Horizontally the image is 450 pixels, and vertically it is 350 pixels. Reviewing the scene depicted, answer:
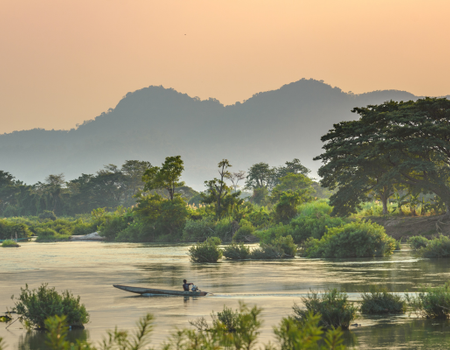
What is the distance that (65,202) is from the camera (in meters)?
152

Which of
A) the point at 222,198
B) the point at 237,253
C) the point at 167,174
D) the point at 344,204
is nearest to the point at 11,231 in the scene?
the point at 167,174

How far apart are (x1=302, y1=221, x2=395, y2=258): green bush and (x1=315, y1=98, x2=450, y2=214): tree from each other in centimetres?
624

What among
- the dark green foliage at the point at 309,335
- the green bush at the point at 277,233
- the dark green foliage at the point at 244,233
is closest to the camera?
the dark green foliage at the point at 309,335

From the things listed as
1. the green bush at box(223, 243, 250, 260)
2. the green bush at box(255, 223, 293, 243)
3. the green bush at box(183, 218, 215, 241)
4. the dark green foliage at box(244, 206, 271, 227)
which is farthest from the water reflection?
the green bush at box(183, 218, 215, 241)

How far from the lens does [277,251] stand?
41938 mm

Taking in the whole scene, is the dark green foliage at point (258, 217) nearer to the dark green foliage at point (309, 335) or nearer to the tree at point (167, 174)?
the tree at point (167, 174)

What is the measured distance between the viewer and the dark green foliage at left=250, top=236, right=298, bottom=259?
41812mm

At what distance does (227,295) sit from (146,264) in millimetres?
18334

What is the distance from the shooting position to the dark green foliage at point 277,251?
41.8m

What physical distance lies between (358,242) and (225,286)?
1711 cm

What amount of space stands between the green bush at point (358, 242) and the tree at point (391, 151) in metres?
6.24

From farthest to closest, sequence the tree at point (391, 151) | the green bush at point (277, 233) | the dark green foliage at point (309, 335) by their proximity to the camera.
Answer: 1. the green bush at point (277, 233)
2. the tree at point (391, 151)
3. the dark green foliage at point (309, 335)

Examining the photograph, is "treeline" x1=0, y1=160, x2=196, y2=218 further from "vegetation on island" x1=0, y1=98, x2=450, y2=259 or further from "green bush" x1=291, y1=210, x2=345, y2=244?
"green bush" x1=291, y1=210, x2=345, y2=244

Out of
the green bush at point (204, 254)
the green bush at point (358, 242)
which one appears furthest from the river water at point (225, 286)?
the green bush at point (358, 242)
